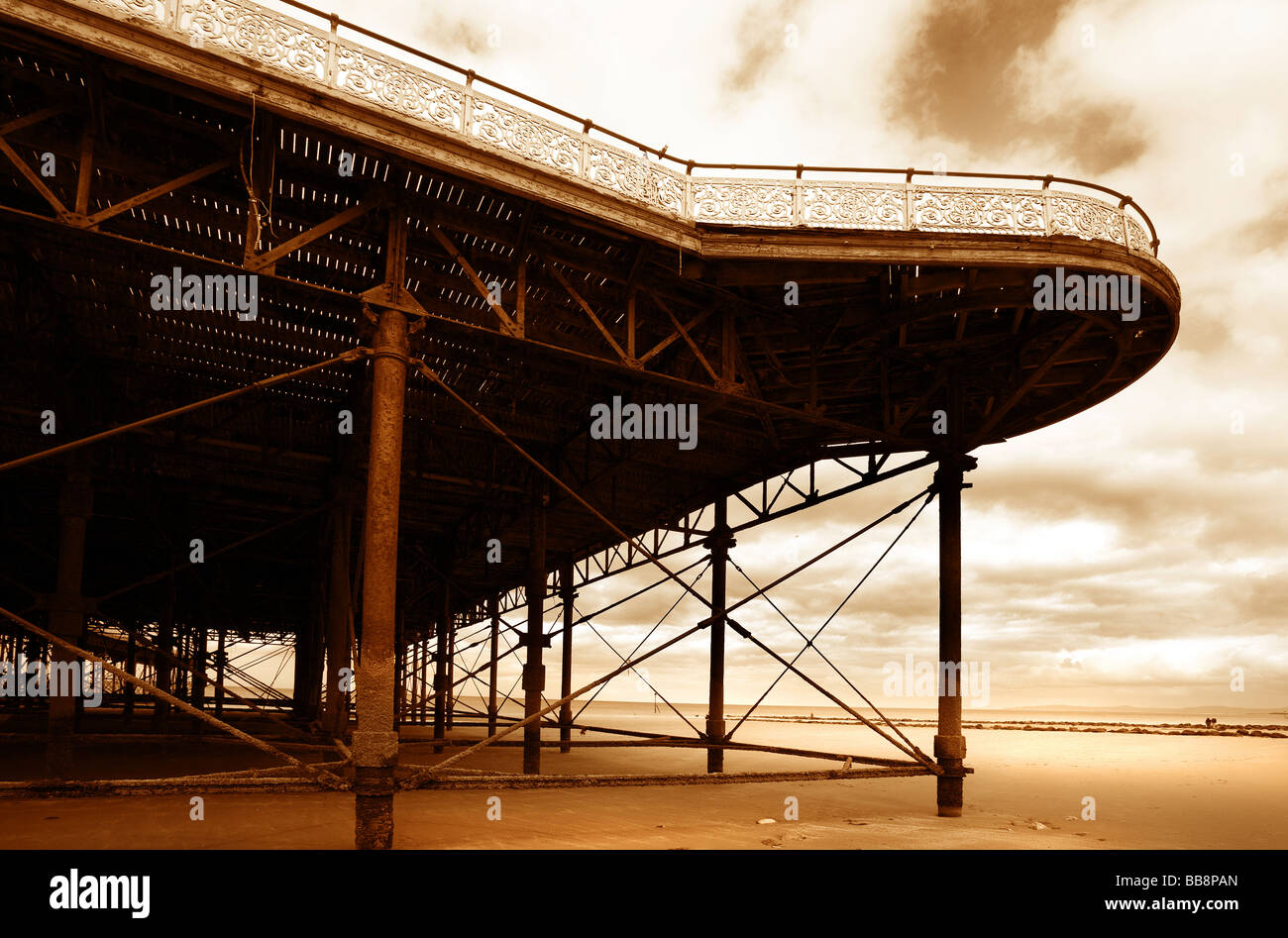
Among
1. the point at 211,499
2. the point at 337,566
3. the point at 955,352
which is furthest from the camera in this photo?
the point at 211,499

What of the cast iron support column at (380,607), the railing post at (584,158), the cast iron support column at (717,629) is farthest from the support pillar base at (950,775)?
the railing post at (584,158)

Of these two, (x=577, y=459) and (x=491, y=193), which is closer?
(x=491, y=193)

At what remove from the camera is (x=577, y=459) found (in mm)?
19391

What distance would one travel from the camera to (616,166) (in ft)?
34.0

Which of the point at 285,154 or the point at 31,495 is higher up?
the point at 285,154

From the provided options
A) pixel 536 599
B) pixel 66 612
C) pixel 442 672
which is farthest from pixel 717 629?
pixel 442 672

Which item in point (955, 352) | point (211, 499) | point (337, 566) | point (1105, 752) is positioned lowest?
point (1105, 752)

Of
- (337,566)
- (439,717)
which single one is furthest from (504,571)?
(337,566)

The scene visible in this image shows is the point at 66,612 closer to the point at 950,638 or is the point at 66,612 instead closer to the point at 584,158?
the point at 584,158

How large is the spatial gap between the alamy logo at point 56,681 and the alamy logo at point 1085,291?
11.4 metres
